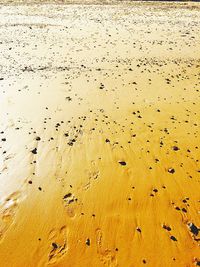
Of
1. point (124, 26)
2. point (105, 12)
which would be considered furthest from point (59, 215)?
point (105, 12)

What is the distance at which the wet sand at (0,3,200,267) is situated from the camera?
5.10 meters

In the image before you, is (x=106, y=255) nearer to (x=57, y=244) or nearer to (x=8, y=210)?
(x=57, y=244)

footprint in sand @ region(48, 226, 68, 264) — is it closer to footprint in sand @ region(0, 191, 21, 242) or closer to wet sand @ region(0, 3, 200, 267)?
wet sand @ region(0, 3, 200, 267)

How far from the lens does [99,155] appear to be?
7.17 metres

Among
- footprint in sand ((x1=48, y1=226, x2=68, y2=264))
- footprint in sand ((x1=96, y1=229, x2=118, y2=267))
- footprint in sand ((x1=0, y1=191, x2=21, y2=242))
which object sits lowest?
footprint in sand ((x1=96, y1=229, x2=118, y2=267))

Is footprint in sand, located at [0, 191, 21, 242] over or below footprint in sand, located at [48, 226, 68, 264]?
over

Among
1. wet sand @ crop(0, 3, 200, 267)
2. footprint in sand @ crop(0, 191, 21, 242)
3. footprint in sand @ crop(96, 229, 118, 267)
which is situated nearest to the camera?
footprint in sand @ crop(96, 229, 118, 267)

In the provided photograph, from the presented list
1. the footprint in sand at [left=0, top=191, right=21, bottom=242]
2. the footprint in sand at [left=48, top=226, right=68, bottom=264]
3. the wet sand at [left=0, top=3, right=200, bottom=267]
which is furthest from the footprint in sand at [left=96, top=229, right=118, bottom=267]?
the footprint in sand at [left=0, top=191, right=21, bottom=242]

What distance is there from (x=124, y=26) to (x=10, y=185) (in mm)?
15712

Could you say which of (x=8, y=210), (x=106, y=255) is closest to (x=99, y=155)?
(x=8, y=210)

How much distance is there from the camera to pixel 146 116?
29.4 ft

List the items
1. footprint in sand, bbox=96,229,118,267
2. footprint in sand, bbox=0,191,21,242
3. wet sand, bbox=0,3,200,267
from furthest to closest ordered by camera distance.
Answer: footprint in sand, bbox=0,191,21,242, wet sand, bbox=0,3,200,267, footprint in sand, bbox=96,229,118,267

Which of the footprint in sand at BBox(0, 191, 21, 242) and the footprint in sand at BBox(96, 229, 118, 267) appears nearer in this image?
the footprint in sand at BBox(96, 229, 118, 267)

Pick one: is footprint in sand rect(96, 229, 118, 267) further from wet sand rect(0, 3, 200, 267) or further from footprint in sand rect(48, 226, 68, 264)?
footprint in sand rect(48, 226, 68, 264)
